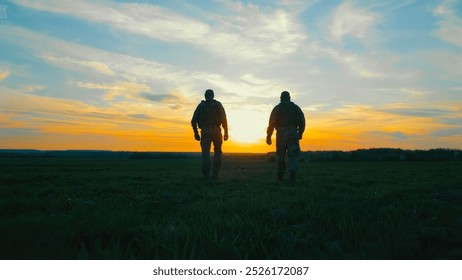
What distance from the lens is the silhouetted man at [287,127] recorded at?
934 centimetres

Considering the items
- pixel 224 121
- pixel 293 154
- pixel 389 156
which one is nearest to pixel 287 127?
pixel 293 154

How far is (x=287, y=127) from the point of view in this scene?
941 cm

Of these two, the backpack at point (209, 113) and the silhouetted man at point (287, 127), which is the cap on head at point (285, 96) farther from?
the backpack at point (209, 113)

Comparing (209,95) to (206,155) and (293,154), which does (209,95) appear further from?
(293,154)

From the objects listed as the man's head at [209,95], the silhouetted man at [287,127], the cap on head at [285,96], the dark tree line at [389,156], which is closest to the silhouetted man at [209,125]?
the man's head at [209,95]

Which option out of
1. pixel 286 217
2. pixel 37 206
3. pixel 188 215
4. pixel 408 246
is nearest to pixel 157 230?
pixel 188 215

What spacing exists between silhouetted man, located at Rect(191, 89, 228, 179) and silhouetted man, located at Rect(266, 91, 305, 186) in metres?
1.86

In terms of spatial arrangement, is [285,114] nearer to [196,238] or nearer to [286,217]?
[286,217]

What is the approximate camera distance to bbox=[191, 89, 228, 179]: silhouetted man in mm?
10516

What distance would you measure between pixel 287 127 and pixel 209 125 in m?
2.59

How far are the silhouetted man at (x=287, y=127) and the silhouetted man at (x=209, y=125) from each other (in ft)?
6.11

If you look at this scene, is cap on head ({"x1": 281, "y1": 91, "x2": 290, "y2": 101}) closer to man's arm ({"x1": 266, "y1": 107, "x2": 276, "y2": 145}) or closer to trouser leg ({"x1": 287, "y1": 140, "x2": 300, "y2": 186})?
man's arm ({"x1": 266, "y1": 107, "x2": 276, "y2": 145})

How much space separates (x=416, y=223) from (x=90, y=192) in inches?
217
